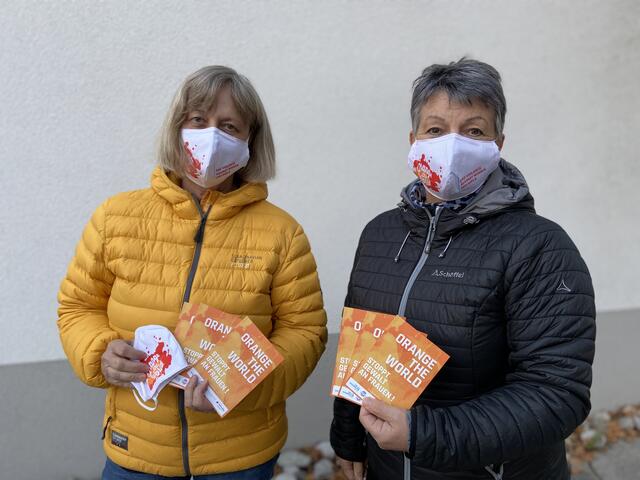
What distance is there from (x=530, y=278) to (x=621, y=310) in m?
2.92

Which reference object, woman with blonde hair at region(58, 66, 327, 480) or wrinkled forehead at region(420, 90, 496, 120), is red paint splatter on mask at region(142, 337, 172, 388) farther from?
wrinkled forehead at region(420, 90, 496, 120)

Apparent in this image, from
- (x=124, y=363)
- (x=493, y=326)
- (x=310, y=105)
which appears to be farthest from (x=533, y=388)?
(x=310, y=105)

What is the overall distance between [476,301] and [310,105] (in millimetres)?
1922

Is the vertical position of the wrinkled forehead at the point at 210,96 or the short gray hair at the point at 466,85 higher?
the short gray hair at the point at 466,85

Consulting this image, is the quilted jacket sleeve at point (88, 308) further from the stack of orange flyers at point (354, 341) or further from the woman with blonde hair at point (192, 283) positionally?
the stack of orange flyers at point (354, 341)

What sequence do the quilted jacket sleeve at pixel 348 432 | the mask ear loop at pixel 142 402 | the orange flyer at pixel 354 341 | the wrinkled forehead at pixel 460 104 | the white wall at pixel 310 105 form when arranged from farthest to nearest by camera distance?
the white wall at pixel 310 105 → the quilted jacket sleeve at pixel 348 432 → the mask ear loop at pixel 142 402 → the wrinkled forehead at pixel 460 104 → the orange flyer at pixel 354 341

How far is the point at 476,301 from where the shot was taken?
1.34 metres

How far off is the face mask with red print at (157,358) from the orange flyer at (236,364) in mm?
71

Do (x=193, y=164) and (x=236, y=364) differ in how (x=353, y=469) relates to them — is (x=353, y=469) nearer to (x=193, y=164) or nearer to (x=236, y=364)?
(x=236, y=364)

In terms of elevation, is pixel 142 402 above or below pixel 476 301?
below

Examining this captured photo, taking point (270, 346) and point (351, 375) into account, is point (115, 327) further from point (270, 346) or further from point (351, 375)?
point (351, 375)

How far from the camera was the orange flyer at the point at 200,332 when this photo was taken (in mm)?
1495

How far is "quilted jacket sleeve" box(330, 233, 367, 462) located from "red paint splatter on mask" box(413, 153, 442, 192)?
0.39 metres

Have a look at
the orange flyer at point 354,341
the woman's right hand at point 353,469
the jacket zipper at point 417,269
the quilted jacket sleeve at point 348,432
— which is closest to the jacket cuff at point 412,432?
the orange flyer at point 354,341
